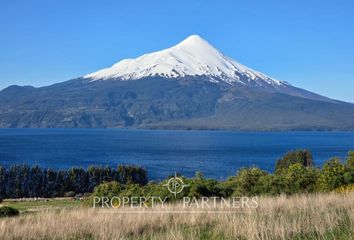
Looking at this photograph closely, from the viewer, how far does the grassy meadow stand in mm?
7023

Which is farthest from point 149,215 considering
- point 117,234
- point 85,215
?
point 117,234

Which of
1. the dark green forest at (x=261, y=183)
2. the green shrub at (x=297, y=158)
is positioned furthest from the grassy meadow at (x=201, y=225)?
the green shrub at (x=297, y=158)

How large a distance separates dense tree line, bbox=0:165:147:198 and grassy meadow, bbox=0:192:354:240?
58435 mm

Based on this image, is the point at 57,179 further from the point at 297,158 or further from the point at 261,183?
the point at 261,183

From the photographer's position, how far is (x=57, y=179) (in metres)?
67.8

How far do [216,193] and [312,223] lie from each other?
1261 cm

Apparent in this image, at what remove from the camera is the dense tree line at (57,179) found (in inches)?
2655

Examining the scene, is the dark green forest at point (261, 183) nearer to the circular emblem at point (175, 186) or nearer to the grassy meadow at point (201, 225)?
the circular emblem at point (175, 186)

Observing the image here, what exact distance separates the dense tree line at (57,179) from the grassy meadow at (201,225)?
192 ft

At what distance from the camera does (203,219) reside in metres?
8.90

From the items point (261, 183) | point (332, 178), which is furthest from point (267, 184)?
point (332, 178)

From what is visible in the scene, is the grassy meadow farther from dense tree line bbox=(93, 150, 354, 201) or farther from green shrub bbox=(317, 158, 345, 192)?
green shrub bbox=(317, 158, 345, 192)

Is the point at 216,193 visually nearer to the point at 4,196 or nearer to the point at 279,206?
the point at 279,206

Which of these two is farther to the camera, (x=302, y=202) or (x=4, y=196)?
(x=4, y=196)
